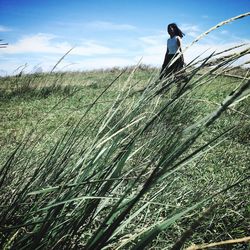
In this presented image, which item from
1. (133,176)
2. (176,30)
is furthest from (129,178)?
(176,30)

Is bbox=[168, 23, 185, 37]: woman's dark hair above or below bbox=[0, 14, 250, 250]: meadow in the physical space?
above

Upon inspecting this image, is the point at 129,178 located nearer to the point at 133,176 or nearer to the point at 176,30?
the point at 133,176

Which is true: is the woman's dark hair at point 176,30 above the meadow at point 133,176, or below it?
above

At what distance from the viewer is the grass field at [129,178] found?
0.59 meters

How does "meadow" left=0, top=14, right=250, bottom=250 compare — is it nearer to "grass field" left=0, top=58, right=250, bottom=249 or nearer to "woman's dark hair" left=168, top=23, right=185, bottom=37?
"grass field" left=0, top=58, right=250, bottom=249

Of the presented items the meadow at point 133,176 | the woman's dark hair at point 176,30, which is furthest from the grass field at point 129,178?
the woman's dark hair at point 176,30

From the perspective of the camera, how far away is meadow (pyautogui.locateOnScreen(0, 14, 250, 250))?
58cm

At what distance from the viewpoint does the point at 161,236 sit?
1.39 m

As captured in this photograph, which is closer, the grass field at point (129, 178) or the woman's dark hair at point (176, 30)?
the grass field at point (129, 178)

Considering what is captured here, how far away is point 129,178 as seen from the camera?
2.37ft

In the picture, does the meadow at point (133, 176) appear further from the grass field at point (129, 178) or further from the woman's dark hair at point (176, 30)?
the woman's dark hair at point (176, 30)

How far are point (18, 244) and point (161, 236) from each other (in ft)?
2.77

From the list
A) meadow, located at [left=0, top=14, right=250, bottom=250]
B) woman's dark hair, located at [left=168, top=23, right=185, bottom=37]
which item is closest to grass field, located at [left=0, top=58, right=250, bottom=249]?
meadow, located at [left=0, top=14, right=250, bottom=250]

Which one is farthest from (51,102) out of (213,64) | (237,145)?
(213,64)
